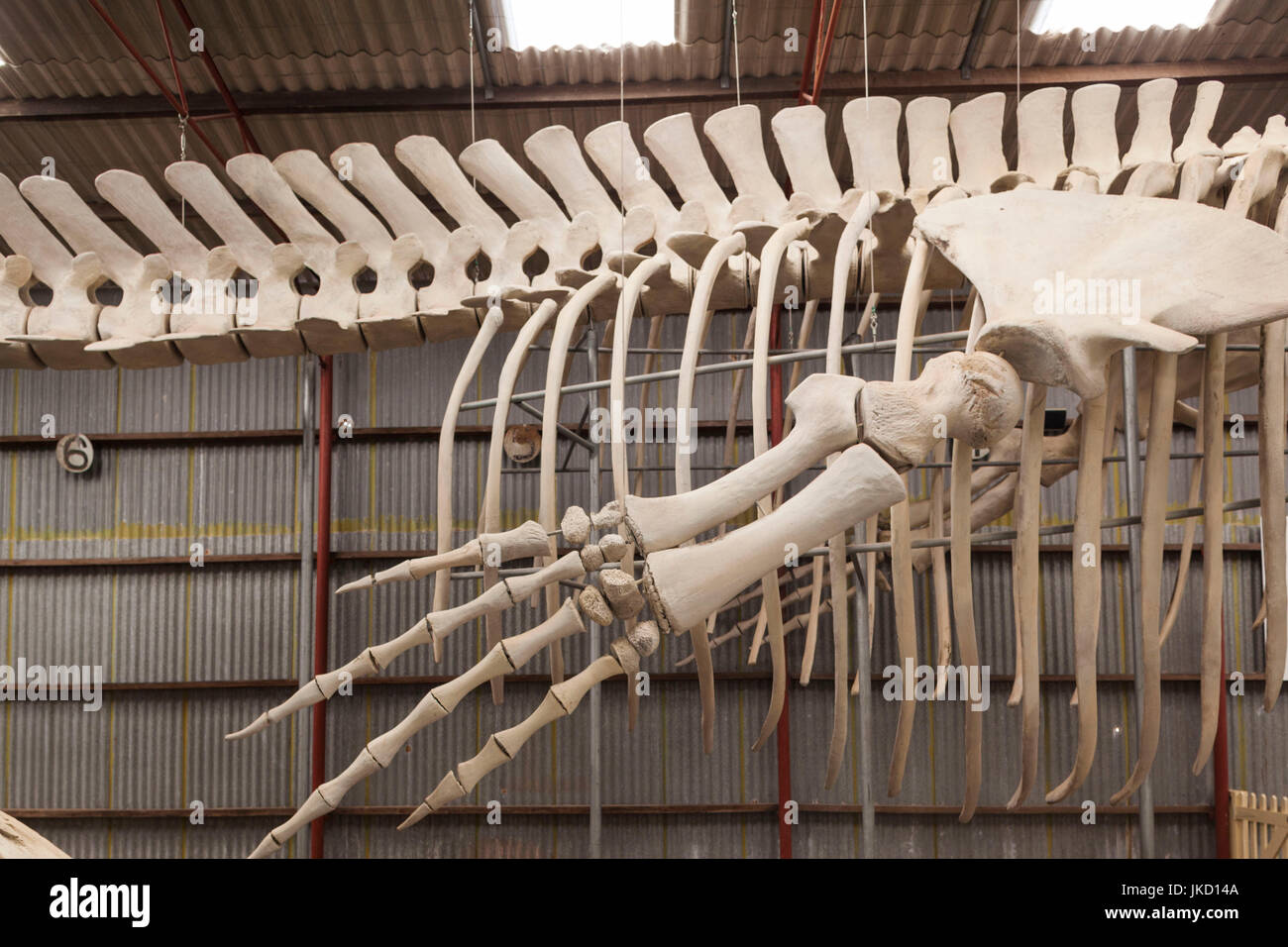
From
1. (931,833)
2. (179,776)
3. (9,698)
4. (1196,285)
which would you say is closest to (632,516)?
(1196,285)

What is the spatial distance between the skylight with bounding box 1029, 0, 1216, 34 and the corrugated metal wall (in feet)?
9.40

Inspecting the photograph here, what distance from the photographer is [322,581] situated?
29.6ft

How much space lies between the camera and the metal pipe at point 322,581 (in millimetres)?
8750

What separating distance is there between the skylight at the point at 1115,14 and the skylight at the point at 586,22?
272 centimetres

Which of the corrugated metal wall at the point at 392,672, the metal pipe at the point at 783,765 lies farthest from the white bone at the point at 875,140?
the corrugated metal wall at the point at 392,672

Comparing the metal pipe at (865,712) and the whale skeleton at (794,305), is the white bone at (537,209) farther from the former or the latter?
the metal pipe at (865,712)

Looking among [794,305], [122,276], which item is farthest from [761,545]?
[122,276]

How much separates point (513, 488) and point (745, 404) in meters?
2.30

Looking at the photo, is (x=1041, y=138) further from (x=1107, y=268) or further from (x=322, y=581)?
(x=322, y=581)

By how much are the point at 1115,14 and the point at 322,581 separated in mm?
7805

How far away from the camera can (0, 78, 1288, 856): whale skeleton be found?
365 cm

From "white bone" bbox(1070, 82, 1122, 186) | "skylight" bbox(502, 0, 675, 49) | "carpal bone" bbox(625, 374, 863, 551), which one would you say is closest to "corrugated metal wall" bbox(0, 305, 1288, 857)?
"skylight" bbox(502, 0, 675, 49)

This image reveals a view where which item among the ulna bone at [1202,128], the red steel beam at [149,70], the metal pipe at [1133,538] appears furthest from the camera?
the red steel beam at [149,70]
